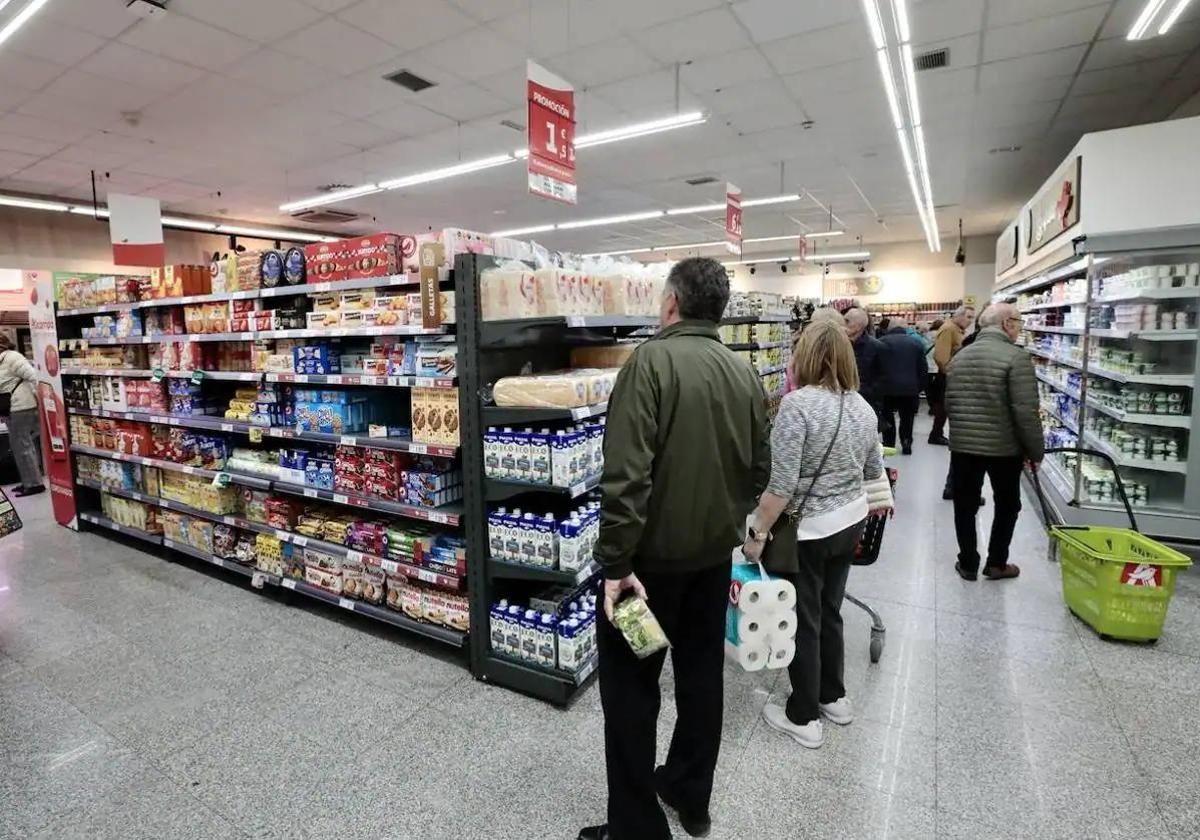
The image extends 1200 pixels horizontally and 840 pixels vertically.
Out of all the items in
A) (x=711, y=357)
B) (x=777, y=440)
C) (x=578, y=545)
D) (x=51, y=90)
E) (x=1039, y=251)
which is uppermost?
(x=51, y=90)

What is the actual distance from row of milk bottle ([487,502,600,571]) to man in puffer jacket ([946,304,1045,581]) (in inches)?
101

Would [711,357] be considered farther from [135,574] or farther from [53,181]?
[53,181]

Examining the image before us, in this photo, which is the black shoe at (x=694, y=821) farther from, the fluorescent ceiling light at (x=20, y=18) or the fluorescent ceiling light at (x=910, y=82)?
the fluorescent ceiling light at (x=20, y=18)

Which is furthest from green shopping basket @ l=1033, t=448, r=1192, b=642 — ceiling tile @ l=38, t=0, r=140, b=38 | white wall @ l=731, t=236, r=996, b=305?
white wall @ l=731, t=236, r=996, b=305

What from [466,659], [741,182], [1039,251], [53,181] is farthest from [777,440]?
[53,181]

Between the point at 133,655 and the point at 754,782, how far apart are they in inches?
131

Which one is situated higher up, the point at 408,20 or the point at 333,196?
the point at 408,20

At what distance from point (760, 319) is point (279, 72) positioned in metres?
5.53

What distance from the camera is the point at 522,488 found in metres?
2.84

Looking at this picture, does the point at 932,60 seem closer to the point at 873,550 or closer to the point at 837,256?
the point at 873,550

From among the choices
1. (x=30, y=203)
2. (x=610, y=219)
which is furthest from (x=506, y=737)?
(x=610, y=219)

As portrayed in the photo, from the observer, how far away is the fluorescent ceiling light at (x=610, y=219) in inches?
551

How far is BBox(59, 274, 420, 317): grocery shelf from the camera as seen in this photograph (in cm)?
323

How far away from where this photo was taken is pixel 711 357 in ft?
6.03
